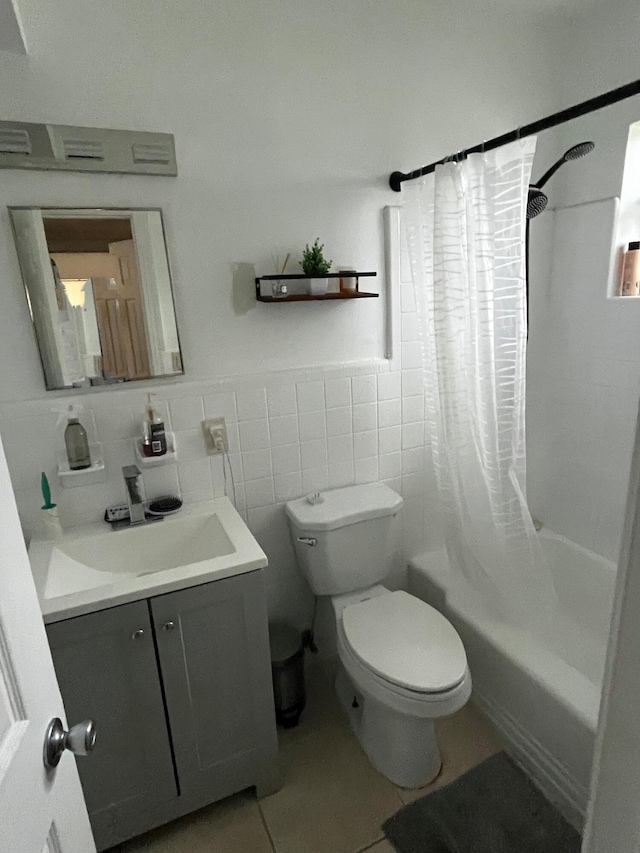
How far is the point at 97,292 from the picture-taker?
4.89 feet

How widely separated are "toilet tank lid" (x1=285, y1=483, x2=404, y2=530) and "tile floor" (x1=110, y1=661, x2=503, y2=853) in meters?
0.78

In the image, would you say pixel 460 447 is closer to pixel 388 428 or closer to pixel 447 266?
pixel 388 428

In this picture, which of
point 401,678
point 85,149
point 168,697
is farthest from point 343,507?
point 85,149

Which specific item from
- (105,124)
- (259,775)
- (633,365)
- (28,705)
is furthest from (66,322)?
(633,365)

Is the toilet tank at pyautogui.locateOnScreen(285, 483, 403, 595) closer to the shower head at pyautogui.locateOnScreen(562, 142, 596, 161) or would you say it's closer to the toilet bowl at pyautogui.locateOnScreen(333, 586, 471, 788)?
the toilet bowl at pyautogui.locateOnScreen(333, 586, 471, 788)

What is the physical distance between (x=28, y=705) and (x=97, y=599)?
0.56 m

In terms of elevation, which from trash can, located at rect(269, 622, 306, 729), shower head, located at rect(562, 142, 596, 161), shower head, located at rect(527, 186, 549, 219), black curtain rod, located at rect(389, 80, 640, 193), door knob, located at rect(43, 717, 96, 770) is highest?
shower head, located at rect(562, 142, 596, 161)

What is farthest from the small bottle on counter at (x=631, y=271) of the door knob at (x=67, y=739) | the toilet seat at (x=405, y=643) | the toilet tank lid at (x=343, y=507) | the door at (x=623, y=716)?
the door knob at (x=67, y=739)

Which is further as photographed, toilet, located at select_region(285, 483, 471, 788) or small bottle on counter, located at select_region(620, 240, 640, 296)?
small bottle on counter, located at select_region(620, 240, 640, 296)

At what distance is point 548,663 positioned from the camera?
1.62 metres

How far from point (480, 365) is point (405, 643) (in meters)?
0.92

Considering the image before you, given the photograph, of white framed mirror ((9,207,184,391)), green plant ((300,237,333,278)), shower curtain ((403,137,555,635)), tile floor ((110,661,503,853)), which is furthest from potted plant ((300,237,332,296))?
tile floor ((110,661,503,853))

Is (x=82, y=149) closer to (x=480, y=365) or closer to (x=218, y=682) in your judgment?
(x=480, y=365)

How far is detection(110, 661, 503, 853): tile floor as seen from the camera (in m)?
1.46
